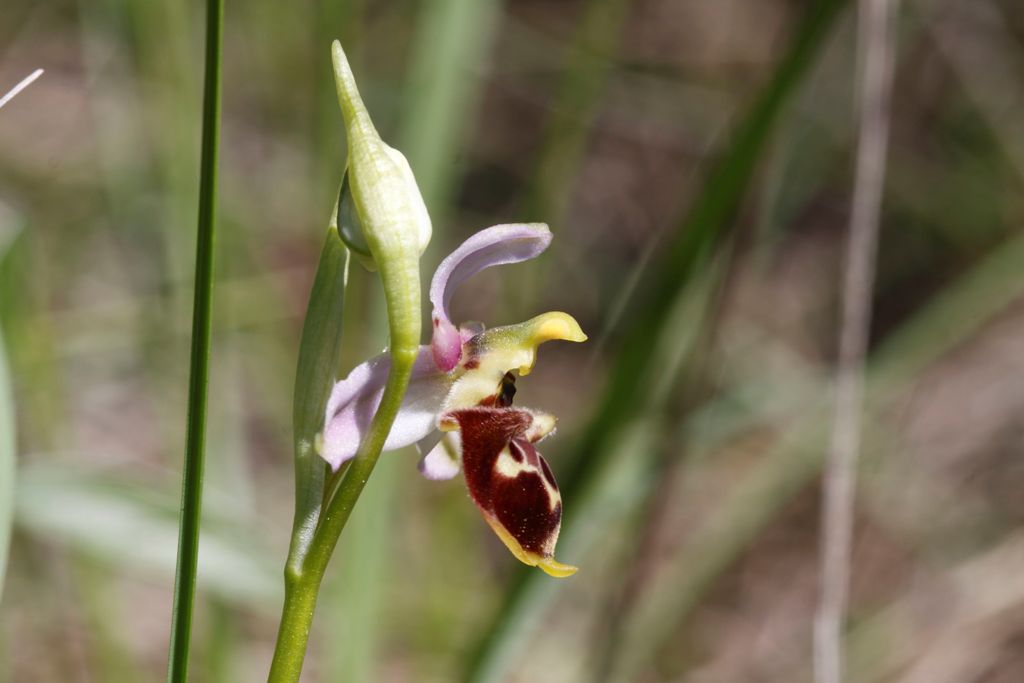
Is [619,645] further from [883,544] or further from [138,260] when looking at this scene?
[138,260]

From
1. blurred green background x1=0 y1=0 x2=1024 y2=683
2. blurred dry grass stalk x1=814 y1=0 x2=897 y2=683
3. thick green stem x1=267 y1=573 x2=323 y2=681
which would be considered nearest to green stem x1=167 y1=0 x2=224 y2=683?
thick green stem x1=267 y1=573 x2=323 y2=681

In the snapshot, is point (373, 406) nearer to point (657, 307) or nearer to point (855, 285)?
point (657, 307)

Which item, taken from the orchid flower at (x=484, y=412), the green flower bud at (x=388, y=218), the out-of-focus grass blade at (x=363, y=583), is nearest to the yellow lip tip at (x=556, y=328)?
the orchid flower at (x=484, y=412)

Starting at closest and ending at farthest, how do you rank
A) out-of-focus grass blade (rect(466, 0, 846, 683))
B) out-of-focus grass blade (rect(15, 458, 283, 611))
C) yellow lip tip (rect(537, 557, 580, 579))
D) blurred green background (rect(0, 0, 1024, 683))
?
yellow lip tip (rect(537, 557, 580, 579))
out-of-focus grass blade (rect(466, 0, 846, 683))
out-of-focus grass blade (rect(15, 458, 283, 611))
blurred green background (rect(0, 0, 1024, 683))

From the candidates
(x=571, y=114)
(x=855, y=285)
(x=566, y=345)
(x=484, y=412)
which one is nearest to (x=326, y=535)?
(x=484, y=412)

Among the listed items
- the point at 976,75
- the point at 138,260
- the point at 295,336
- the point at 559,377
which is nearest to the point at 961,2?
the point at 976,75

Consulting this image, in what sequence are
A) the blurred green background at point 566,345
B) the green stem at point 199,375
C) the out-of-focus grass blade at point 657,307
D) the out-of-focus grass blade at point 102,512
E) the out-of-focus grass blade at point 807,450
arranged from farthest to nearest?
1. the out-of-focus grass blade at point 807,450
2. the blurred green background at point 566,345
3. the out-of-focus grass blade at point 102,512
4. the out-of-focus grass blade at point 657,307
5. the green stem at point 199,375

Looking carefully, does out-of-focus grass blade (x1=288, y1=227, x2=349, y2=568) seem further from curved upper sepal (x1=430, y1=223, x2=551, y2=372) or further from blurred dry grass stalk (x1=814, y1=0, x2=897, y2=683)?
blurred dry grass stalk (x1=814, y1=0, x2=897, y2=683)

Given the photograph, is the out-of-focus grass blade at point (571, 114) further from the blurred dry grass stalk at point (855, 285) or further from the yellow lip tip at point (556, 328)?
the yellow lip tip at point (556, 328)
